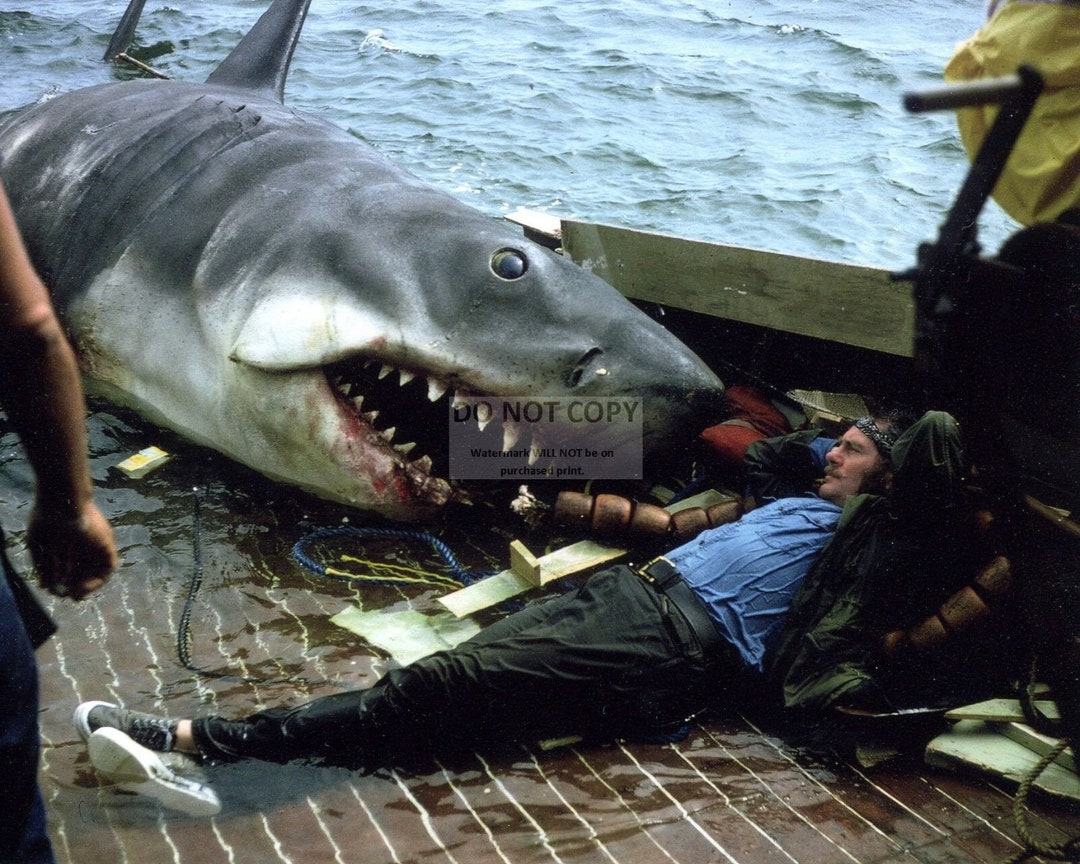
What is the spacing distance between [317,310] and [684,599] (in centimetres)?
156

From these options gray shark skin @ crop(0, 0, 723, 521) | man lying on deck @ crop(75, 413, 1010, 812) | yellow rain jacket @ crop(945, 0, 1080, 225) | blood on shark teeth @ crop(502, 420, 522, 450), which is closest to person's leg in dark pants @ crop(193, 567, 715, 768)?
man lying on deck @ crop(75, 413, 1010, 812)

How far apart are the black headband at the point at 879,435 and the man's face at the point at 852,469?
0.01 meters

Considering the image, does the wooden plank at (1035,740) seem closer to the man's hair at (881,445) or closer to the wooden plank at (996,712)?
the wooden plank at (996,712)

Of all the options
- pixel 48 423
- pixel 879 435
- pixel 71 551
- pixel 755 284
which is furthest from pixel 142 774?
pixel 755 284

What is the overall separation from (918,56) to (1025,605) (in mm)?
15889

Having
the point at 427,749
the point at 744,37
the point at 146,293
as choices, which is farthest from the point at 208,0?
the point at 427,749

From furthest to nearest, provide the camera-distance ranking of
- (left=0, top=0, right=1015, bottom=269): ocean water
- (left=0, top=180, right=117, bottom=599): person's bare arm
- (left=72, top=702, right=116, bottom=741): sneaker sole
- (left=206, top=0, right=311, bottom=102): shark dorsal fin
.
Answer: (left=0, top=0, right=1015, bottom=269): ocean water → (left=206, top=0, right=311, bottom=102): shark dorsal fin → (left=72, top=702, right=116, bottom=741): sneaker sole → (left=0, top=180, right=117, bottom=599): person's bare arm

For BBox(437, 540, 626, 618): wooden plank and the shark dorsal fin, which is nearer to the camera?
BBox(437, 540, 626, 618): wooden plank

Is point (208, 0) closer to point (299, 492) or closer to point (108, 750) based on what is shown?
point (299, 492)

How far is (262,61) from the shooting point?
6035 mm

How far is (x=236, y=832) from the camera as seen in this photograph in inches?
96.3

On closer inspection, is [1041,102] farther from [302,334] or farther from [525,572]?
[302,334]

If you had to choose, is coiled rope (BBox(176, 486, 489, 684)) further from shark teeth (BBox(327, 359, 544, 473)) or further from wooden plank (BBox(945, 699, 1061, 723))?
wooden plank (BBox(945, 699, 1061, 723))

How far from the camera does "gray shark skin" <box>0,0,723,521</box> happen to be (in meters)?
3.47
